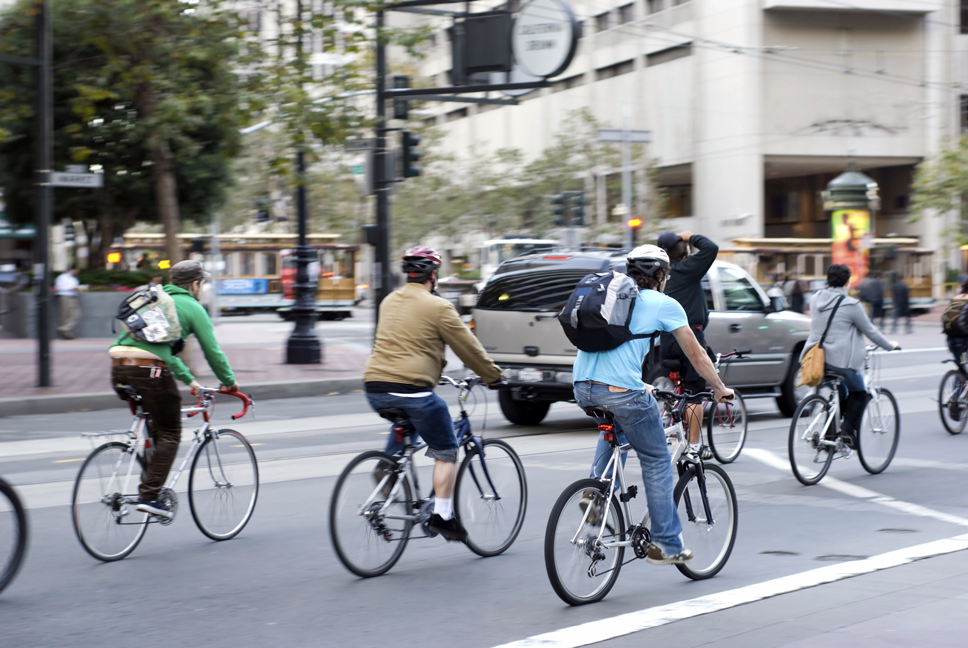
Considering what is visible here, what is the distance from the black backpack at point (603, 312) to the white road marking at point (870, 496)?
3343 mm

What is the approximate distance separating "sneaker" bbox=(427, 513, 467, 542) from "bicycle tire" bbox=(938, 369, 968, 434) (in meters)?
7.20

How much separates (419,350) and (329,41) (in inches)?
458

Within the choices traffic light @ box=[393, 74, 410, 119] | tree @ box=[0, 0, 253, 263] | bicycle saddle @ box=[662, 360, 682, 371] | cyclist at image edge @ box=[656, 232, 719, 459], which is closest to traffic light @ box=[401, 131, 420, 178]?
traffic light @ box=[393, 74, 410, 119]

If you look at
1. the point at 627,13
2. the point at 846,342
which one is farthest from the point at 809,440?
the point at 627,13

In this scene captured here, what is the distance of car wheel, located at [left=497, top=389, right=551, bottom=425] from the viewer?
12.4 m

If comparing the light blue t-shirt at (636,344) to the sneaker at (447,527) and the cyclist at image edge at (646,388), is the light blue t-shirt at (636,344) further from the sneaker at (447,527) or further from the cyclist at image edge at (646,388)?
the sneaker at (447,527)

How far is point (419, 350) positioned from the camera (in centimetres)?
586

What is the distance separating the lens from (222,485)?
6773 millimetres

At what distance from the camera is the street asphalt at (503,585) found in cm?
486

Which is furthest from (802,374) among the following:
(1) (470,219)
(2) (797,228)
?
(2) (797,228)

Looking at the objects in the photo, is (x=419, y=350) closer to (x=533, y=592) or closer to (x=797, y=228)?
(x=533, y=592)

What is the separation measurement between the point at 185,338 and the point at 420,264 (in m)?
1.53

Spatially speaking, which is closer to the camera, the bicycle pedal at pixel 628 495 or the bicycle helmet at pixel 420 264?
the bicycle pedal at pixel 628 495

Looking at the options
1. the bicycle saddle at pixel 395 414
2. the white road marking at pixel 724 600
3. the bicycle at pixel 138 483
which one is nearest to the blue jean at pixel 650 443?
the white road marking at pixel 724 600
